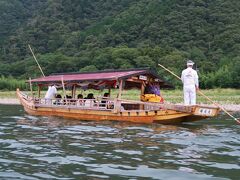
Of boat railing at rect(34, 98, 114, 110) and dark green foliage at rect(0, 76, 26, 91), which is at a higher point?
dark green foliage at rect(0, 76, 26, 91)

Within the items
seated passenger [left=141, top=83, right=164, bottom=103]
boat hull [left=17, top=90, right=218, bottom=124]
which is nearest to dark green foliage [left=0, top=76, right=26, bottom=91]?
boat hull [left=17, top=90, right=218, bottom=124]

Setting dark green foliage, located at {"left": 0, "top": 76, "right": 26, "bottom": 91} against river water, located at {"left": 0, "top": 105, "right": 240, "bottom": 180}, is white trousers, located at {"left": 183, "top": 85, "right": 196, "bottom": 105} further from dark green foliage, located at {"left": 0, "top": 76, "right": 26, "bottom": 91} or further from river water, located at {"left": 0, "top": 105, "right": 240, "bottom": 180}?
dark green foliage, located at {"left": 0, "top": 76, "right": 26, "bottom": 91}

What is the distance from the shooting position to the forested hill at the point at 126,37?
6606 cm

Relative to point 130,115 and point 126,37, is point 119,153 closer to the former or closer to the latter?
point 130,115

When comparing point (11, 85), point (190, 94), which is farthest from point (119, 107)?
point (11, 85)

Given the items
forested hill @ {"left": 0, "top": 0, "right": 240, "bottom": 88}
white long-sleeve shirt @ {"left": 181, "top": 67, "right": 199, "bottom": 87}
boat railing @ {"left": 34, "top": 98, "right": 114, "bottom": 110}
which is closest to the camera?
white long-sleeve shirt @ {"left": 181, "top": 67, "right": 199, "bottom": 87}

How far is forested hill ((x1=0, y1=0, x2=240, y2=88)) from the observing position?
66062 millimetres

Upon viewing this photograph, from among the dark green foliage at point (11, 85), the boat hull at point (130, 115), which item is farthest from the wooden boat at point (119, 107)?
the dark green foliage at point (11, 85)

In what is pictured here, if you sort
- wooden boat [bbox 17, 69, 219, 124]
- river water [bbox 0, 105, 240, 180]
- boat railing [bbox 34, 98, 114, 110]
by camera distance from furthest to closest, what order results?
boat railing [bbox 34, 98, 114, 110] < wooden boat [bbox 17, 69, 219, 124] < river water [bbox 0, 105, 240, 180]

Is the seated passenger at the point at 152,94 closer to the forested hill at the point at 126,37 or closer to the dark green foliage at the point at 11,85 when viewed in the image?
the forested hill at the point at 126,37

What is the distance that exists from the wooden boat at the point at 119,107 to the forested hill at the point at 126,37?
29523 mm

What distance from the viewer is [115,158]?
9773 millimetres

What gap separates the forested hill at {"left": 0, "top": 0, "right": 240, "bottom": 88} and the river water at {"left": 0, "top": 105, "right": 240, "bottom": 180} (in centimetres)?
3610

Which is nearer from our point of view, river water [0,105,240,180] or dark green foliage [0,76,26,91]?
river water [0,105,240,180]
